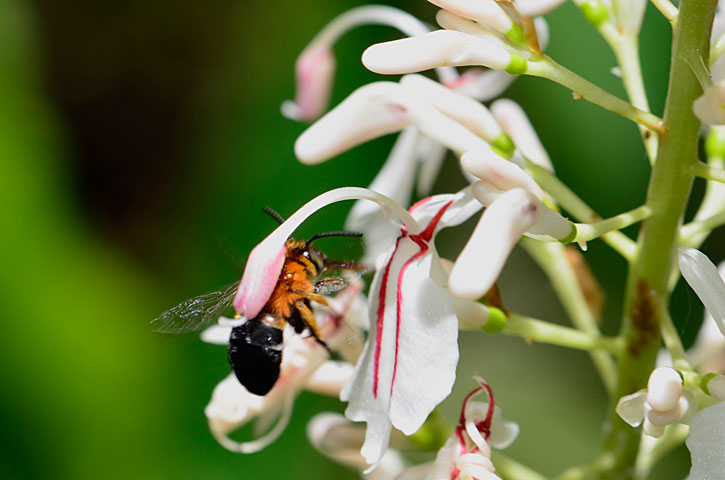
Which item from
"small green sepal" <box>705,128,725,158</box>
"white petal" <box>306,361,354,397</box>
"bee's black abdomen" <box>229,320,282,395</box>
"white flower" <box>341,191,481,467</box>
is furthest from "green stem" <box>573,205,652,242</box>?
"white petal" <box>306,361,354,397</box>

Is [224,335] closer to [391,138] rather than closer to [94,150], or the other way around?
[391,138]

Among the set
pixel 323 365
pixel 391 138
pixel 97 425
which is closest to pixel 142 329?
pixel 97 425

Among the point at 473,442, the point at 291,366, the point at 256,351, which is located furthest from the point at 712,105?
the point at 291,366

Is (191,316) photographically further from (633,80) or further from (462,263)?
(633,80)

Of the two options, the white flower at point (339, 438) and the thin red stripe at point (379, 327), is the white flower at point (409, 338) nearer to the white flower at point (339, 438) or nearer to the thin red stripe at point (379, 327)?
the thin red stripe at point (379, 327)

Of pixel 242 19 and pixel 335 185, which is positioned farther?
pixel 242 19
